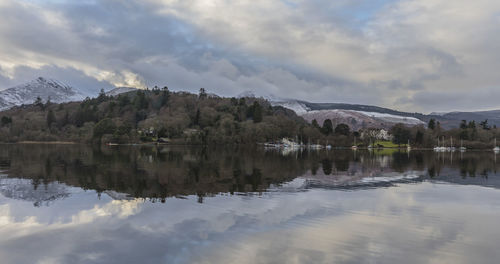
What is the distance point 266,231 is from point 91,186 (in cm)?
1712

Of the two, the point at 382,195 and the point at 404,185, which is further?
the point at 404,185

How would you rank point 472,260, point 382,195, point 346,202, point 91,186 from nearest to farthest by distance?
point 472,260
point 346,202
point 382,195
point 91,186

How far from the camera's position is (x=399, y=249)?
42.3 feet

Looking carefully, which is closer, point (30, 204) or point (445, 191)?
point (30, 204)

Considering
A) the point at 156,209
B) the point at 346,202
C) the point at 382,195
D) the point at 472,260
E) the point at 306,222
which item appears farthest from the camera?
the point at 382,195

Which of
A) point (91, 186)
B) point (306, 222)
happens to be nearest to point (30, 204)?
point (91, 186)

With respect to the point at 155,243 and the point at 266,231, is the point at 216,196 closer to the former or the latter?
the point at 266,231

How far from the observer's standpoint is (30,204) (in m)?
20.0

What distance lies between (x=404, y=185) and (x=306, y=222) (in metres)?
17.2

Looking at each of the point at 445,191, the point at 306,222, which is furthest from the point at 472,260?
the point at 445,191

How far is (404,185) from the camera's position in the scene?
3044 centimetres

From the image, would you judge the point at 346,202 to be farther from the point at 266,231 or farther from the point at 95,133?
the point at 95,133

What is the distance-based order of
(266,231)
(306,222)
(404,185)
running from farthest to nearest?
(404,185)
(306,222)
(266,231)

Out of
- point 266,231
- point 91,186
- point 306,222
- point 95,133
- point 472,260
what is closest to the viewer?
point 472,260
